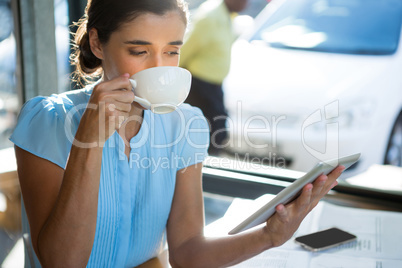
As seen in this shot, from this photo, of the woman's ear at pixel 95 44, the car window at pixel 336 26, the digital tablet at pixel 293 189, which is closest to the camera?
the digital tablet at pixel 293 189

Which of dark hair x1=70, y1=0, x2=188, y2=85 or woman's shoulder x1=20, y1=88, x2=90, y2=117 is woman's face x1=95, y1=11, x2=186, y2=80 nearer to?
dark hair x1=70, y1=0, x2=188, y2=85

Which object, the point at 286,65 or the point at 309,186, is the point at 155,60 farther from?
the point at 286,65

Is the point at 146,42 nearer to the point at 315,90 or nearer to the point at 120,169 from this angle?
the point at 120,169

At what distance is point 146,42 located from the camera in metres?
1.02

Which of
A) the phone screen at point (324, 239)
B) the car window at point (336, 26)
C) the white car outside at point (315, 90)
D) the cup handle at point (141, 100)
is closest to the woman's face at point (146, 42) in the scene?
the cup handle at point (141, 100)

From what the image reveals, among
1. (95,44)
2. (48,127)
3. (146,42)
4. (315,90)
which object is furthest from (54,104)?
(315,90)

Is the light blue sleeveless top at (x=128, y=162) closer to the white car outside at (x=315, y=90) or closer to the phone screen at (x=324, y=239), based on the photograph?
the phone screen at (x=324, y=239)

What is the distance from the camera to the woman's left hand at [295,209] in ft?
3.01

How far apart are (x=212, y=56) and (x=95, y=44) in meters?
1.60

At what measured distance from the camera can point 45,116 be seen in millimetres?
1073

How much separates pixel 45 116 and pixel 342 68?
202 centimetres

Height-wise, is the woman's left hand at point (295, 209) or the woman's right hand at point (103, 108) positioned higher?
the woman's right hand at point (103, 108)

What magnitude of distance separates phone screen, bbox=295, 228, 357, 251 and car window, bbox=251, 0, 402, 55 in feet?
5.80

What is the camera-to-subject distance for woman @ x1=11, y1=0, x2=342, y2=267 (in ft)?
3.07
